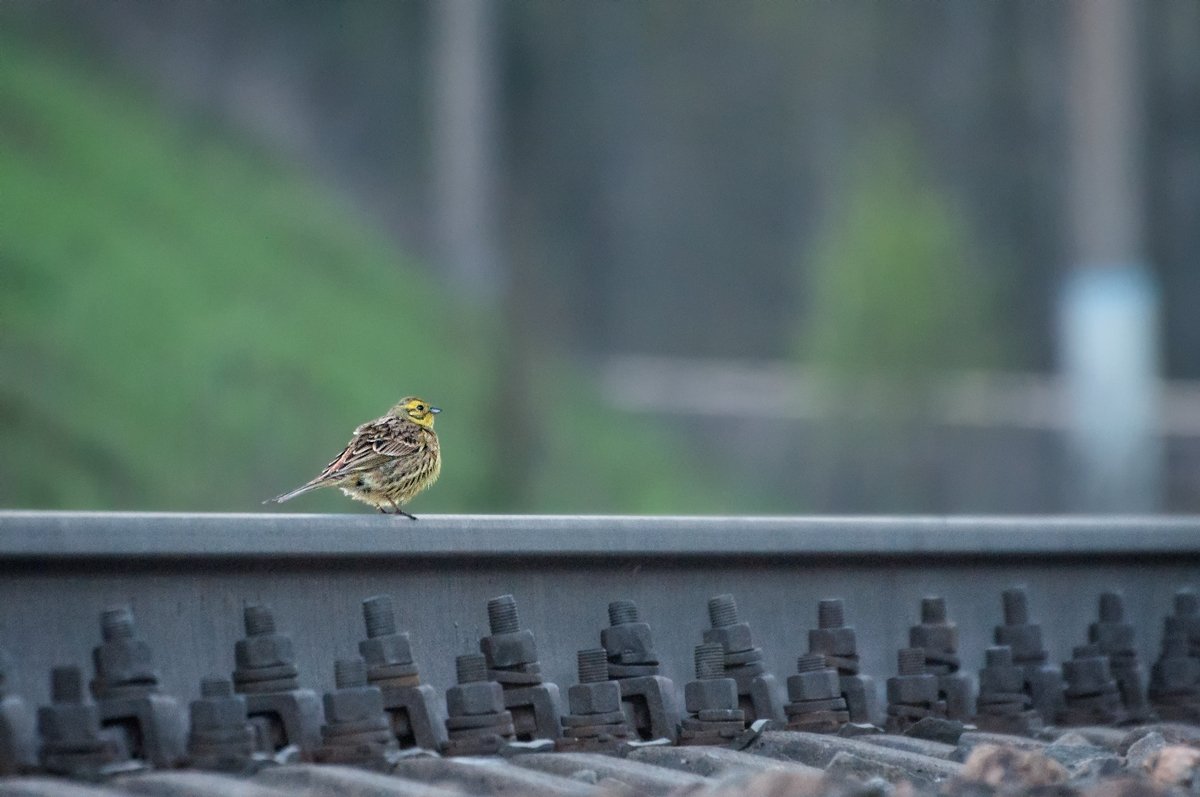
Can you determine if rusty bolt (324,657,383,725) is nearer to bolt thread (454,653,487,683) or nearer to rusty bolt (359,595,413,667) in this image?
rusty bolt (359,595,413,667)

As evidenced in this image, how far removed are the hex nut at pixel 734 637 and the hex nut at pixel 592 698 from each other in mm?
574

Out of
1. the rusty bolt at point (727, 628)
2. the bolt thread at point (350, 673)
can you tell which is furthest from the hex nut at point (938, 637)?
the bolt thread at point (350, 673)

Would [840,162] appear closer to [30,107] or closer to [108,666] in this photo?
[30,107]

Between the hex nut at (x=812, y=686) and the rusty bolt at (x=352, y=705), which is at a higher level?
the rusty bolt at (x=352, y=705)

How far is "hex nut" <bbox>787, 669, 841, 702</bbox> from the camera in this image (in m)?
5.63

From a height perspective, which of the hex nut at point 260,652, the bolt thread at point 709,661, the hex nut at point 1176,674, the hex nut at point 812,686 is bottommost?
the hex nut at point 1176,674

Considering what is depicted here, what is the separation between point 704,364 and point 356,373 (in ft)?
42.6

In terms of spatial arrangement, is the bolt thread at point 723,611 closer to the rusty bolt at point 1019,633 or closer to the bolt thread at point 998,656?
the bolt thread at point 998,656

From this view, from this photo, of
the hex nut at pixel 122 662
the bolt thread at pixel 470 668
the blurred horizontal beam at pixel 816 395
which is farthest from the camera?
the blurred horizontal beam at pixel 816 395

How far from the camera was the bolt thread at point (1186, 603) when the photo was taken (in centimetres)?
694

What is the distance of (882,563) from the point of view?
6.35 m

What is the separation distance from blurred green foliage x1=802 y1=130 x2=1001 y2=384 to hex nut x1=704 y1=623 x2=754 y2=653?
22896mm

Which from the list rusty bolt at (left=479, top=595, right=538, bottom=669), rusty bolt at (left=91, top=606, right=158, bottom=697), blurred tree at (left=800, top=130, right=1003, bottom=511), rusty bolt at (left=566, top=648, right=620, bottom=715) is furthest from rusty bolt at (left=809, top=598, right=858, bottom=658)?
blurred tree at (left=800, top=130, right=1003, bottom=511)

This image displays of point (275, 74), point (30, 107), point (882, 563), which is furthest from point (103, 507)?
point (275, 74)
